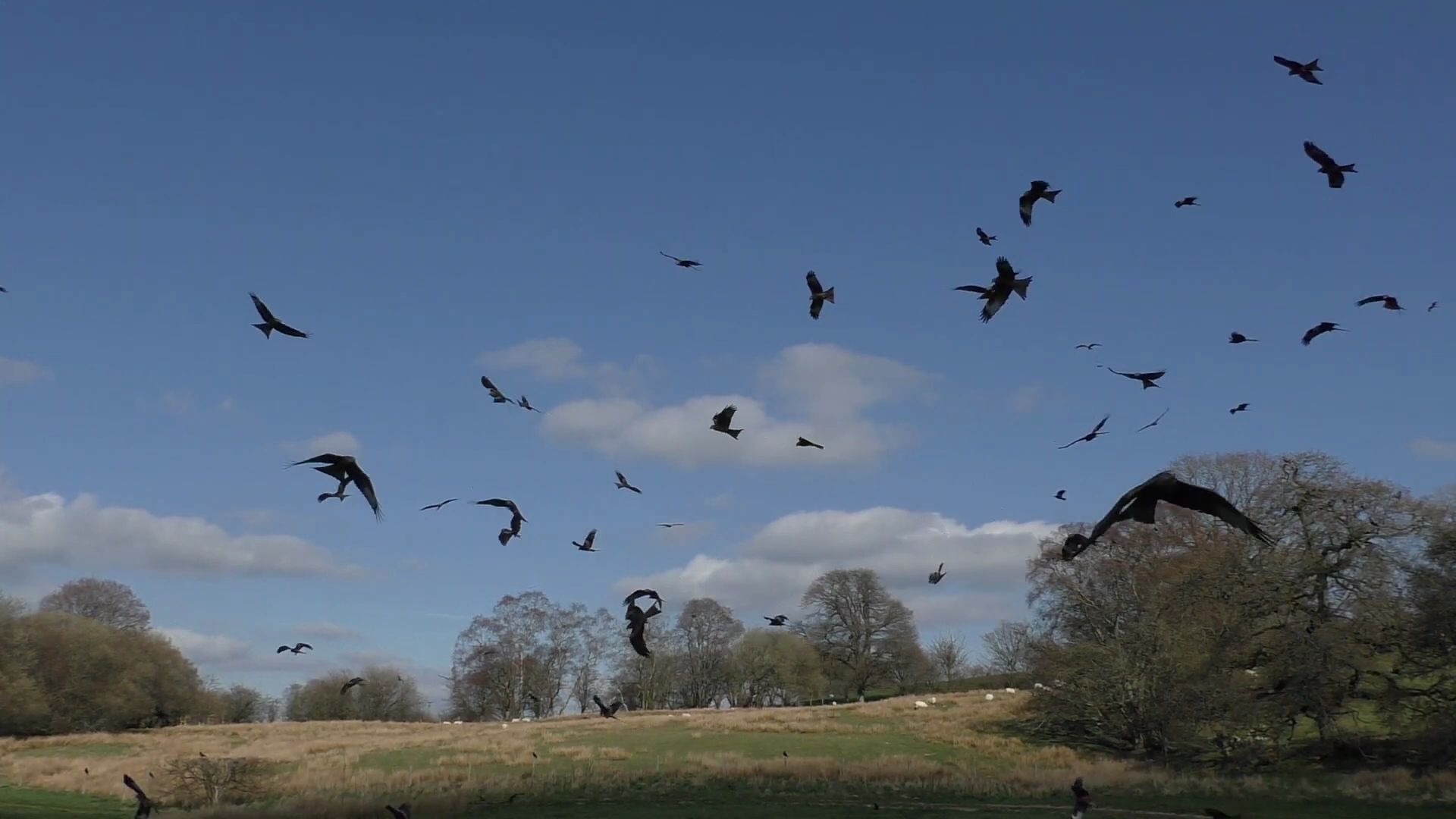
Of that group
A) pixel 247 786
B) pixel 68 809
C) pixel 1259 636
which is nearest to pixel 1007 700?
pixel 1259 636

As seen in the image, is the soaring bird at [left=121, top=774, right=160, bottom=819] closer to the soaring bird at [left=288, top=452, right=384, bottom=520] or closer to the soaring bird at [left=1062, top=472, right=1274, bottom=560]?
the soaring bird at [left=288, top=452, right=384, bottom=520]

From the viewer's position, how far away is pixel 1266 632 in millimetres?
47656

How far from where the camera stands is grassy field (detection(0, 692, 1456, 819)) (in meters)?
33.0

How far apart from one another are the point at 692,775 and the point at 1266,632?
27619mm

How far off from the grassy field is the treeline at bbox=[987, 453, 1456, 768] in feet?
10.4

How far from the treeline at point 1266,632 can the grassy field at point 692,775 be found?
3183mm

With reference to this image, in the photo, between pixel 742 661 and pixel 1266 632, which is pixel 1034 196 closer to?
Result: pixel 1266 632

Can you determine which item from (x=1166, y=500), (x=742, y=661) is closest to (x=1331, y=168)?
(x=1166, y=500)

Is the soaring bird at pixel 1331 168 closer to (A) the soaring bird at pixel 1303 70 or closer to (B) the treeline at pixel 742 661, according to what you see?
(A) the soaring bird at pixel 1303 70

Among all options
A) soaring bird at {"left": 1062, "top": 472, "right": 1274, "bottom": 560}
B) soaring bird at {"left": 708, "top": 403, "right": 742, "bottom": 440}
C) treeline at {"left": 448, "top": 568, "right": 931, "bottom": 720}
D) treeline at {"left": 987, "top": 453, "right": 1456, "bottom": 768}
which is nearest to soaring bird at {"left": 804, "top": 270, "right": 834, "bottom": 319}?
soaring bird at {"left": 708, "top": 403, "right": 742, "bottom": 440}

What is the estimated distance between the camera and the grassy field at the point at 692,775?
1300 inches

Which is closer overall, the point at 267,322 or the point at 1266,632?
the point at 267,322

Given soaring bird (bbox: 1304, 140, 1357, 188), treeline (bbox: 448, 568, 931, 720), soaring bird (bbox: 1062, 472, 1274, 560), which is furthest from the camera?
treeline (bbox: 448, 568, 931, 720)

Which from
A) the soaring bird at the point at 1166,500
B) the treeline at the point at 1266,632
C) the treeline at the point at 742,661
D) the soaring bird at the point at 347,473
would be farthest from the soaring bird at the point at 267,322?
the treeline at the point at 742,661
